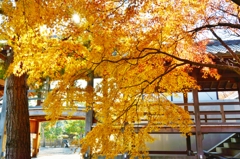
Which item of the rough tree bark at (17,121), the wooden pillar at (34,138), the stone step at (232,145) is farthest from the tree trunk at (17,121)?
the wooden pillar at (34,138)

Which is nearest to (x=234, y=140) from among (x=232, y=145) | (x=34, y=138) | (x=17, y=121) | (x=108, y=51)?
(x=232, y=145)

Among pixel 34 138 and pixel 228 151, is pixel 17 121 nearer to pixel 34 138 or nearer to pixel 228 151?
pixel 228 151


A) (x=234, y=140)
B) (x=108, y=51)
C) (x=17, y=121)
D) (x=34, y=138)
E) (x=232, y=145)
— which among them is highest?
(x=108, y=51)

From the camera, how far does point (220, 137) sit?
1040 cm

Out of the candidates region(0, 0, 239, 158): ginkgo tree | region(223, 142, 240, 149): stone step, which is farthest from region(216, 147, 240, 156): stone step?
region(0, 0, 239, 158): ginkgo tree

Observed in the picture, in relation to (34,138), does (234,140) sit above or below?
above

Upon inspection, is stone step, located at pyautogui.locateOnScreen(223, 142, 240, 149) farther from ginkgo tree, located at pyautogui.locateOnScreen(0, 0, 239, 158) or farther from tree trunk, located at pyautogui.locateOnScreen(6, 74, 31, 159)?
tree trunk, located at pyautogui.locateOnScreen(6, 74, 31, 159)

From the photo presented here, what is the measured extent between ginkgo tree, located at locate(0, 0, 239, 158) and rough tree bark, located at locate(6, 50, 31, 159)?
165 millimetres

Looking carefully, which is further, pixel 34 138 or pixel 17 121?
pixel 34 138

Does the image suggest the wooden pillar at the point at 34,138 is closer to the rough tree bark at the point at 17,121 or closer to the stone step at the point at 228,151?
the rough tree bark at the point at 17,121

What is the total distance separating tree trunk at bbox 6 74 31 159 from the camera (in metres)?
5.00

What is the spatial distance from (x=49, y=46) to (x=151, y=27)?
7.90ft

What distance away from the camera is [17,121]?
5.16 meters

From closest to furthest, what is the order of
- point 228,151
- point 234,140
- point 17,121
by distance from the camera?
1. point 17,121
2. point 228,151
3. point 234,140
